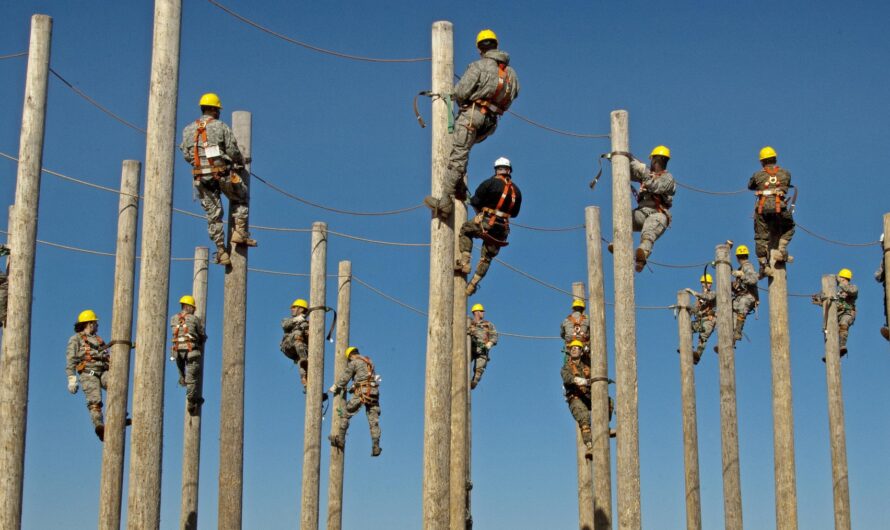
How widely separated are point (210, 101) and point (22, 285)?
210 centimetres

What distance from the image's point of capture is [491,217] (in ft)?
33.6

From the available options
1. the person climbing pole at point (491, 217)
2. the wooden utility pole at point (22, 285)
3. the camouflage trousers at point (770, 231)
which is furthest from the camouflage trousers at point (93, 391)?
the camouflage trousers at point (770, 231)

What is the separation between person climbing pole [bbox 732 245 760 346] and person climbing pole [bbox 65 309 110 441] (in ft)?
29.7

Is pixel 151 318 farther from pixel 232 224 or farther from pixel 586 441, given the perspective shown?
pixel 586 441

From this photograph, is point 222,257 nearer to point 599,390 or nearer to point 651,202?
point 651,202

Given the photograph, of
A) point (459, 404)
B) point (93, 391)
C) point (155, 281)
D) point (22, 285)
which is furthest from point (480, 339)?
point (155, 281)

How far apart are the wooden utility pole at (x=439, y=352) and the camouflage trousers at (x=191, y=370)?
4556 millimetres

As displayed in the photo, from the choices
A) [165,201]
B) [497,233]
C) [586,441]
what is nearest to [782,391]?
[586,441]

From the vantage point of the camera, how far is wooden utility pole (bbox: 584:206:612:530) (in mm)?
14078

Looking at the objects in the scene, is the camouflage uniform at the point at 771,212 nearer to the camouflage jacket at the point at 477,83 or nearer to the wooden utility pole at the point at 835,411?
the wooden utility pole at the point at 835,411

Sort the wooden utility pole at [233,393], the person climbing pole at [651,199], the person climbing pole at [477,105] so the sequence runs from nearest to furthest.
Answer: the person climbing pole at [477,105], the wooden utility pole at [233,393], the person climbing pole at [651,199]

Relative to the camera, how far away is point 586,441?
1577 centimetres

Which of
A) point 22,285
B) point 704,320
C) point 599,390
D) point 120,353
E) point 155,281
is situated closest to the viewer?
point 155,281

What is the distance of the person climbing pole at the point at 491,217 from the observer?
10.2m
